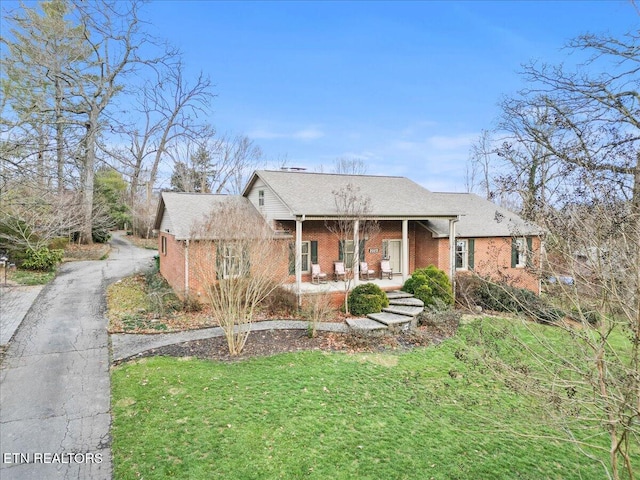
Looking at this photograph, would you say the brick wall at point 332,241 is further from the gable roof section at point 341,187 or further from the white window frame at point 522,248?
the white window frame at point 522,248

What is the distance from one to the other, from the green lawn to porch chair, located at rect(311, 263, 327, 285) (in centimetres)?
761

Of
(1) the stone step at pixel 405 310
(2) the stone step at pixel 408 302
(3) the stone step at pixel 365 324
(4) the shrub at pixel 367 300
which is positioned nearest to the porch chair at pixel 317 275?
(4) the shrub at pixel 367 300

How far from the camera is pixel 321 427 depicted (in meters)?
6.07

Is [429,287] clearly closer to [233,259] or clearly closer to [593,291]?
[233,259]

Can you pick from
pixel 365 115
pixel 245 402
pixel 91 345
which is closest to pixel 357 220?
pixel 245 402

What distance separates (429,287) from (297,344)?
6432mm

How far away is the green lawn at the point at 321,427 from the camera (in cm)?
503

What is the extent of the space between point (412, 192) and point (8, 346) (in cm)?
1648

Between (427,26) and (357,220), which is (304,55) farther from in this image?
(357,220)

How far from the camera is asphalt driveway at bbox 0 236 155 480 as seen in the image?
17.6 feet

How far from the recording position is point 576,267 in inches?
138

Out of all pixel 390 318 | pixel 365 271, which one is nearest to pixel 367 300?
pixel 390 318

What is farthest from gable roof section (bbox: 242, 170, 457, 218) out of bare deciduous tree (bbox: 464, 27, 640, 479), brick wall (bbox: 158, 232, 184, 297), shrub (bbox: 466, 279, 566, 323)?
bare deciduous tree (bbox: 464, 27, 640, 479)

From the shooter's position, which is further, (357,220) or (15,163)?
(357,220)
